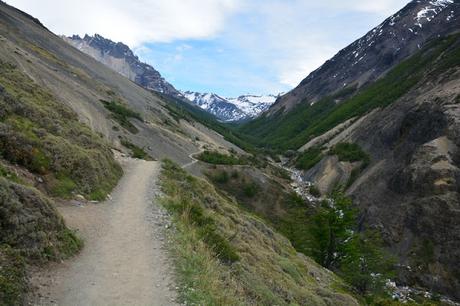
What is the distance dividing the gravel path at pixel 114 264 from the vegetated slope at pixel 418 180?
3811 centimetres

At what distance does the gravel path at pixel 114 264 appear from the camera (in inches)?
441

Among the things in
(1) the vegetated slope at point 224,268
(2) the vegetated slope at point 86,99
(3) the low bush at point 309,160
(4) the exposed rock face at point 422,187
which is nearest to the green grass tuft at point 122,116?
(2) the vegetated slope at point 86,99

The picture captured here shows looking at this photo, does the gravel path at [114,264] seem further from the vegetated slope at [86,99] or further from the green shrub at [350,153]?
the green shrub at [350,153]

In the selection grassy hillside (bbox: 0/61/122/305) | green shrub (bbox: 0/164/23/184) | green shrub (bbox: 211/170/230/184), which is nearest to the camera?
grassy hillside (bbox: 0/61/122/305)

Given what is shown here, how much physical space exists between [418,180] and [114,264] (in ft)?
170

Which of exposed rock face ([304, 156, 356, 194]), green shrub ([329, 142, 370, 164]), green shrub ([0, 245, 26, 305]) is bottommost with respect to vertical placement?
green shrub ([0, 245, 26, 305])

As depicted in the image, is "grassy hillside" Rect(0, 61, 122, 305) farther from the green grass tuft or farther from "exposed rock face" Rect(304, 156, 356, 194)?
"exposed rock face" Rect(304, 156, 356, 194)

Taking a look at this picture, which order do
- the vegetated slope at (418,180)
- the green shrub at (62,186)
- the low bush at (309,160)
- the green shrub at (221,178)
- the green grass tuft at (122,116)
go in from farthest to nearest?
the low bush at (309,160) → the green grass tuft at (122,116) → the green shrub at (221,178) → the vegetated slope at (418,180) → the green shrub at (62,186)

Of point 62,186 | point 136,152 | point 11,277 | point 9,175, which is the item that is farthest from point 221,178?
point 11,277

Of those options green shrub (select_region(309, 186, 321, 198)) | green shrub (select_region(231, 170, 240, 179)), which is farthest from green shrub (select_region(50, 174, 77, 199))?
green shrub (select_region(309, 186, 321, 198))

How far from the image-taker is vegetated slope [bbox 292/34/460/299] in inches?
1908

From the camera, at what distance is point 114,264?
45.0 ft

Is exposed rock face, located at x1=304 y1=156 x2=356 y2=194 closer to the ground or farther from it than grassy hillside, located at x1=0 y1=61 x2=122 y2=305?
farther from it

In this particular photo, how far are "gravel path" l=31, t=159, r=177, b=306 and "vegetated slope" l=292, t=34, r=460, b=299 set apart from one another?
38107 millimetres
